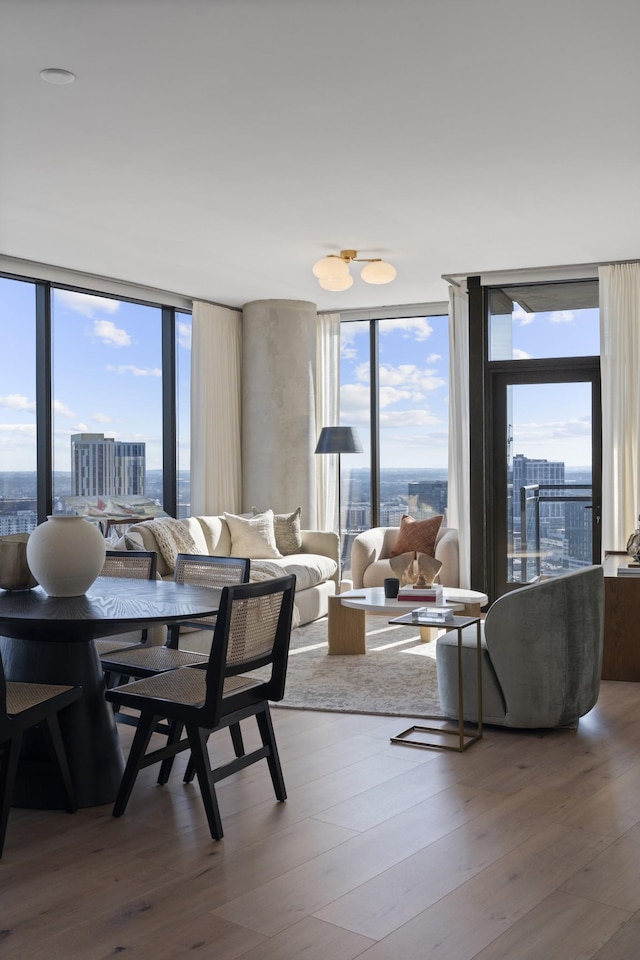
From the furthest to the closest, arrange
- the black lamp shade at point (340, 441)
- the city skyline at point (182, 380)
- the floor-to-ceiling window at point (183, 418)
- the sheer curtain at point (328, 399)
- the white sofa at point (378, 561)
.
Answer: the sheer curtain at point (328, 399) → the floor-to-ceiling window at point (183, 418) → the black lamp shade at point (340, 441) → the white sofa at point (378, 561) → the city skyline at point (182, 380)

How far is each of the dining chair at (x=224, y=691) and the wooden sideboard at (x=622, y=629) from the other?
2.65 meters

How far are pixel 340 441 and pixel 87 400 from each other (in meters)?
2.22

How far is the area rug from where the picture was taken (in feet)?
15.3

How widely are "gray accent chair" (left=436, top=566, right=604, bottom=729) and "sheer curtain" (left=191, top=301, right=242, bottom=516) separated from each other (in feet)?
14.1

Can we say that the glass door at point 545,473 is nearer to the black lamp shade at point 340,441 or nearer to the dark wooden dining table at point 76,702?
the black lamp shade at point 340,441

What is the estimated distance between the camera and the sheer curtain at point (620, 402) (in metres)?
6.94

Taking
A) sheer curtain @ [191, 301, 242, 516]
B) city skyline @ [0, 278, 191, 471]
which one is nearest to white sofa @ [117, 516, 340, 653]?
sheer curtain @ [191, 301, 242, 516]

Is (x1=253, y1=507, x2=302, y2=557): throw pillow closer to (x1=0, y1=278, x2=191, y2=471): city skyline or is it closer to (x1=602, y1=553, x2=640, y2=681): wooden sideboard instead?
(x1=0, y1=278, x2=191, y2=471): city skyline

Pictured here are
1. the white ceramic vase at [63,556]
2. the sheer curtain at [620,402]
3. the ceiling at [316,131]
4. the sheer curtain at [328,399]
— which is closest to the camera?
the ceiling at [316,131]

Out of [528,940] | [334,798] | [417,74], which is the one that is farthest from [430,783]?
[417,74]

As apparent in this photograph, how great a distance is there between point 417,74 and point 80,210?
249 centimetres

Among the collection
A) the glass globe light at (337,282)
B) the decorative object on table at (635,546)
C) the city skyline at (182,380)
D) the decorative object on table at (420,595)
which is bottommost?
the decorative object on table at (420,595)

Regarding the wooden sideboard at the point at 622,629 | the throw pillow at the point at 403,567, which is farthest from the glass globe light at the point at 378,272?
the wooden sideboard at the point at 622,629

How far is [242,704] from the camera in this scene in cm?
313
